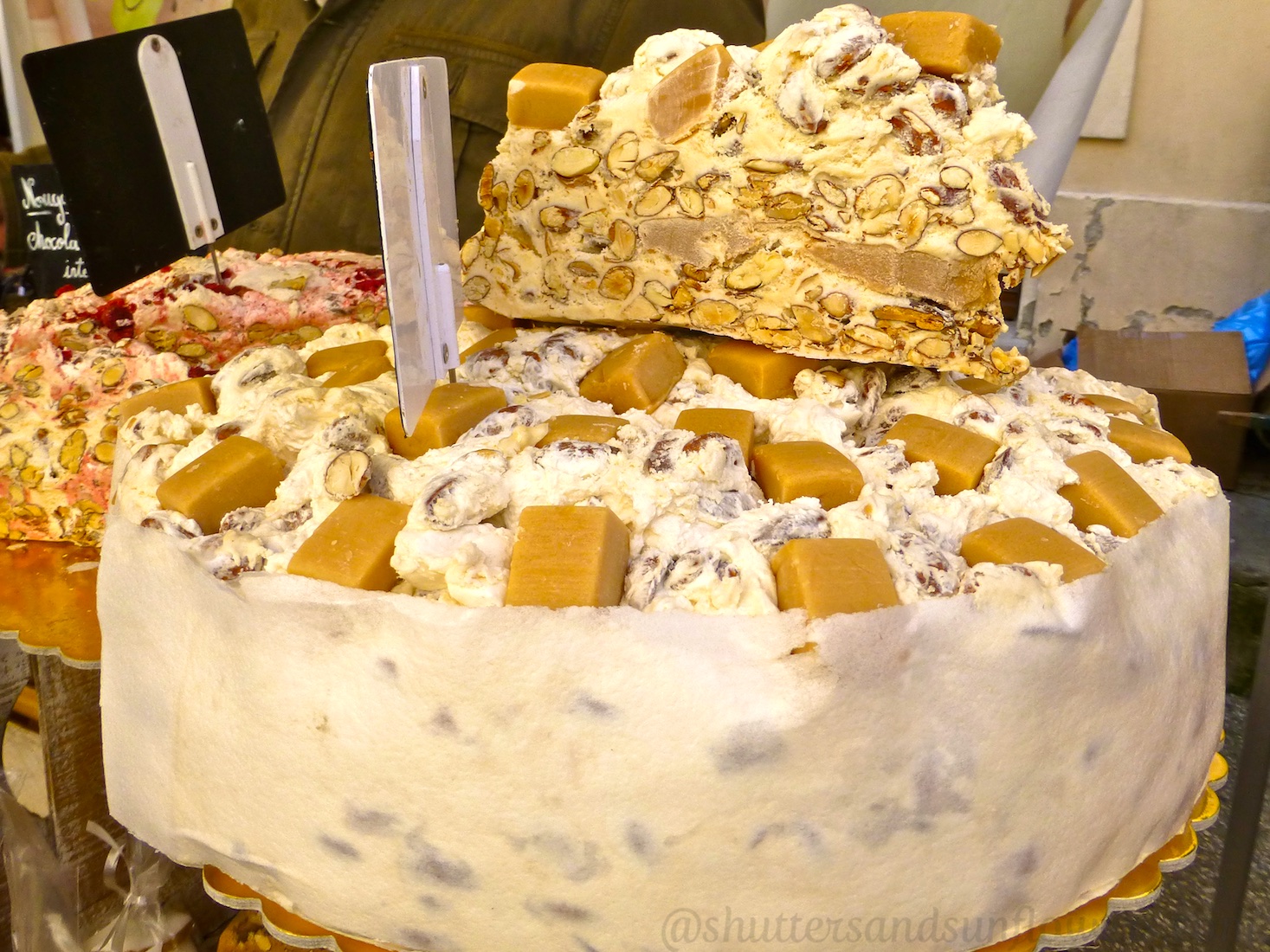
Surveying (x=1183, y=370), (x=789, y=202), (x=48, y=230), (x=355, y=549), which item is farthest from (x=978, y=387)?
(x=48, y=230)

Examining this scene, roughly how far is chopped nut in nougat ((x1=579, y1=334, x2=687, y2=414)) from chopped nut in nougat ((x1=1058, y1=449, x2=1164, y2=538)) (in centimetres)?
36

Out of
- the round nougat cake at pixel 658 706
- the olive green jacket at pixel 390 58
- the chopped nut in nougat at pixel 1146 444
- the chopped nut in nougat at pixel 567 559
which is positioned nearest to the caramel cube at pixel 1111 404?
the chopped nut in nougat at pixel 1146 444

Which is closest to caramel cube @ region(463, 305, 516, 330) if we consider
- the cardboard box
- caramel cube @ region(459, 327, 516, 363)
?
caramel cube @ region(459, 327, 516, 363)

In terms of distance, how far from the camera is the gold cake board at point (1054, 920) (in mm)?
725

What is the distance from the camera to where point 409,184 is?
28.9 inches

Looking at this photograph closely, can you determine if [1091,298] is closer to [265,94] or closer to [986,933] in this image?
[265,94]

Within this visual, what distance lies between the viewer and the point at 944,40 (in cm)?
85

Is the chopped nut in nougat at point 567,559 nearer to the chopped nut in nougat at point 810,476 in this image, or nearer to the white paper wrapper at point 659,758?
the white paper wrapper at point 659,758

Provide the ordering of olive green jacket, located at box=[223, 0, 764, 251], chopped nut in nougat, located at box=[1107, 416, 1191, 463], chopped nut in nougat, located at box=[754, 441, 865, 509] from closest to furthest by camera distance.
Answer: chopped nut in nougat, located at box=[754, 441, 865, 509]
chopped nut in nougat, located at box=[1107, 416, 1191, 463]
olive green jacket, located at box=[223, 0, 764, 251]

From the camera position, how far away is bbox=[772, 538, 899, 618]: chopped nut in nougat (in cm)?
64

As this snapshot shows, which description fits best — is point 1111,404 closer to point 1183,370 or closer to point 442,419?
point 442,419

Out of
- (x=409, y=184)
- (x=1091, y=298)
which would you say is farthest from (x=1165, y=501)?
(x=1091, y=298)

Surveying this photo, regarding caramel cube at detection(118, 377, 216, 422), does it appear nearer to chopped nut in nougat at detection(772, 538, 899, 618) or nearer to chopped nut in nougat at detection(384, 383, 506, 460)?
chopped nut in nougat at detection(384, 383, 506, 460)

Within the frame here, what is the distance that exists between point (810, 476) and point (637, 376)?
0.72 ft
